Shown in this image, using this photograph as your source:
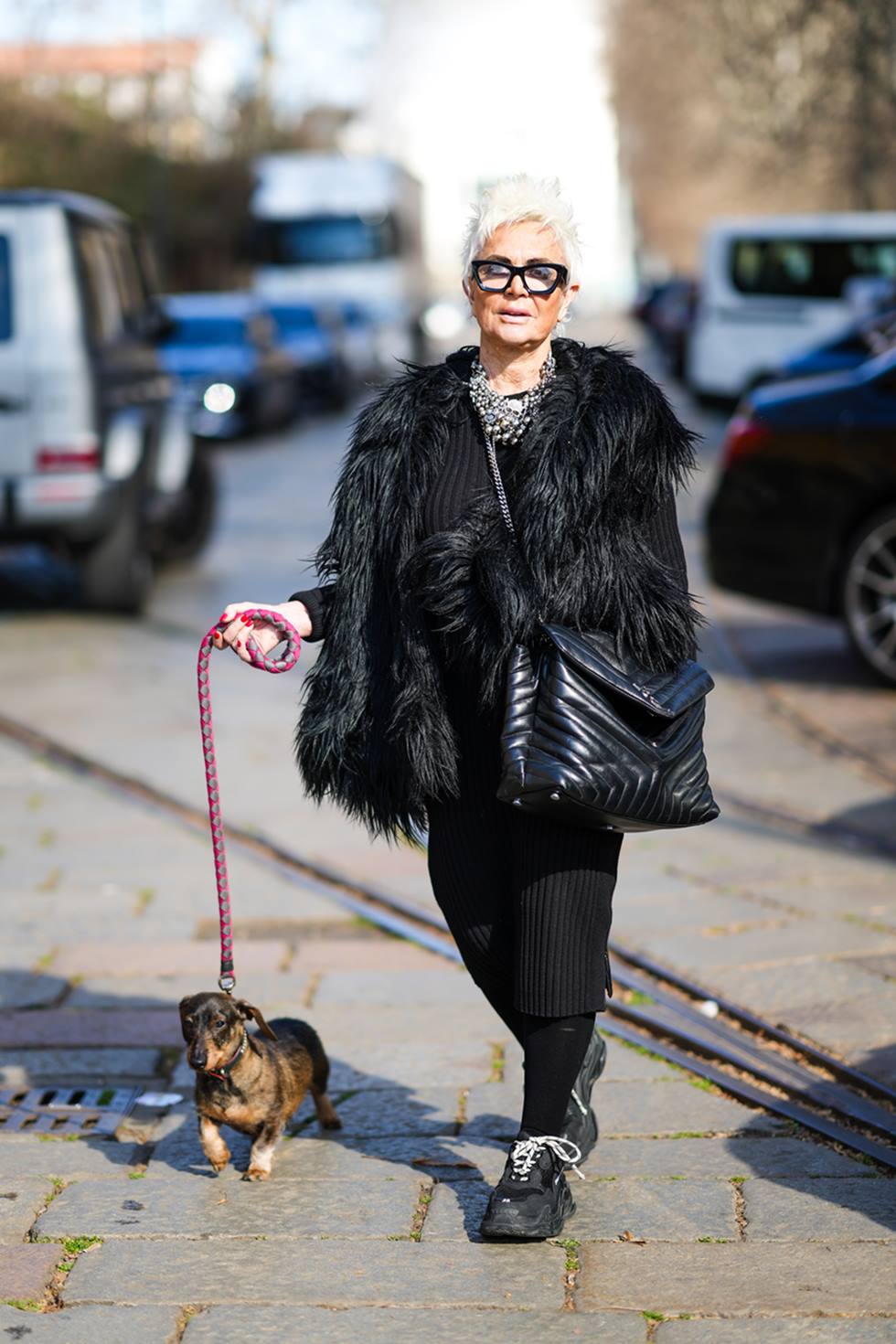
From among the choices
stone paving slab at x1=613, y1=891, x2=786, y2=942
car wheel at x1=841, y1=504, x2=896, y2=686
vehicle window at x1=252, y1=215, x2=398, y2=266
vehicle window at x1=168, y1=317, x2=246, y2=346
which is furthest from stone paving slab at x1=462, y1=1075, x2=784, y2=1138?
vehicle window at x1=252, y1=215, x2=398, y2=266

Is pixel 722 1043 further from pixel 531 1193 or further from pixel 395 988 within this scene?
pixel 531 1193

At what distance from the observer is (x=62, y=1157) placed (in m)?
3.98

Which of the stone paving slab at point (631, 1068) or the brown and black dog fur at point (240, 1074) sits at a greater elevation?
the brown and black dog fur at point (240, 1074)

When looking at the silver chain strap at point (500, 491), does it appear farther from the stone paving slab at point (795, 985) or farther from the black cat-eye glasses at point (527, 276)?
the stone paving slab at point (795, 985)

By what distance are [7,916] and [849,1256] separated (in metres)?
3.07

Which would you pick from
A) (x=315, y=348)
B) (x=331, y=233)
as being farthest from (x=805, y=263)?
(x=331, y=233)

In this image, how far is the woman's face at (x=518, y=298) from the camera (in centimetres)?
343

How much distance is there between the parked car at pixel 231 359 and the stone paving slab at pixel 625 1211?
1878 cm

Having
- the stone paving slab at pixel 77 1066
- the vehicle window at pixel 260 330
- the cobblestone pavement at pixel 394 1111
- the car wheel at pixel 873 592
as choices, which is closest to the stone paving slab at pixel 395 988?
the cobblestone pavement at pixel 394 1111

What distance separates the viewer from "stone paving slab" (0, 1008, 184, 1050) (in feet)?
15.3

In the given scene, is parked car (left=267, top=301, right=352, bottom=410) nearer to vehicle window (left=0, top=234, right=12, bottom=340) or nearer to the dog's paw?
vehicle window (left=0, top=234, right=12, bottom=340)

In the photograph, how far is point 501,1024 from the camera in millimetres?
4727

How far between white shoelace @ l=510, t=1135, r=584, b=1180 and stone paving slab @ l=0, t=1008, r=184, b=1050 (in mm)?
1307

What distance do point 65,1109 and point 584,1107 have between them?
1162mm
